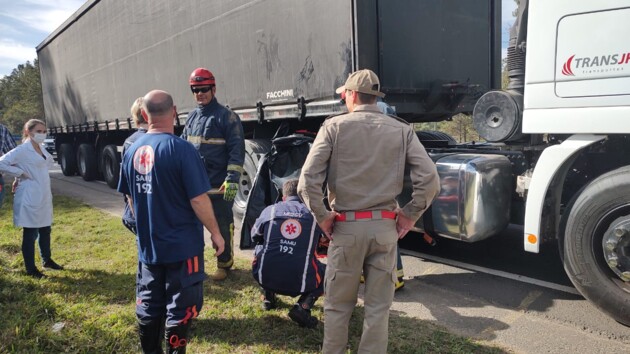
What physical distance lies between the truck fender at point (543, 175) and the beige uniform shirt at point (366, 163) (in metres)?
1.35

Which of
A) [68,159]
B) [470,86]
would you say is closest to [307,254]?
[470,86]

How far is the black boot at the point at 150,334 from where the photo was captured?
8.63ft

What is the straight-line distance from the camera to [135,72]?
881 cm

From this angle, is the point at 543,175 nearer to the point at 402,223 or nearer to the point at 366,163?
the point at 402,223

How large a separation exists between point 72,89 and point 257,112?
9.35 metres

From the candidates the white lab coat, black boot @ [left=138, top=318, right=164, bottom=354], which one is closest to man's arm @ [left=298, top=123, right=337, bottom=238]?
black boot @ [left=138, top=318, right=164, bottom=354]

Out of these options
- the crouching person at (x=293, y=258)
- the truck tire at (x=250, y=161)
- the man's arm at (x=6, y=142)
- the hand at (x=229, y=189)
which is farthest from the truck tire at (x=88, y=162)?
the crouching person at (x=293, y=258)

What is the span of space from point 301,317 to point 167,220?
1.14 m

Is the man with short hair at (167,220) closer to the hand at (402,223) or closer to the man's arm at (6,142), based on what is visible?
the hand at (402,223)

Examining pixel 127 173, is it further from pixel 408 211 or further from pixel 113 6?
pixel 113 6

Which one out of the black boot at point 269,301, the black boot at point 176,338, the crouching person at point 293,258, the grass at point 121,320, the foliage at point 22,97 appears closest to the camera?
the black boot at point 176,338

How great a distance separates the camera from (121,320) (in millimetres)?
3375

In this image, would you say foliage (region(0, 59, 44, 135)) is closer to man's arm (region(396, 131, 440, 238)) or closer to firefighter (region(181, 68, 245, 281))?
firefighter (region(181, 68, 245, 281))

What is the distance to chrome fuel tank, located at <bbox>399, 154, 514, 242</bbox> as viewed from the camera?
3.71m
